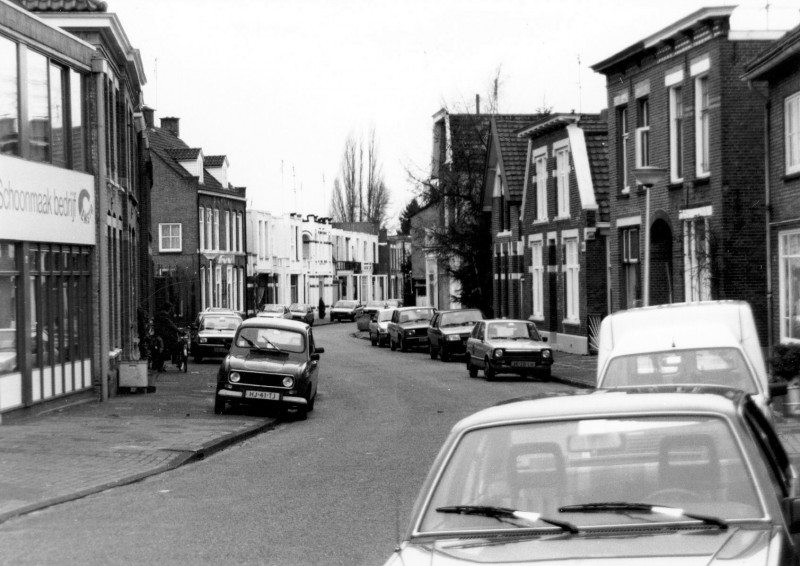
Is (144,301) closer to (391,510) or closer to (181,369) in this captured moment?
(181,369)

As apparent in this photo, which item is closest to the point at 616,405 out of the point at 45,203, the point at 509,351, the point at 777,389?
the point at 777,389

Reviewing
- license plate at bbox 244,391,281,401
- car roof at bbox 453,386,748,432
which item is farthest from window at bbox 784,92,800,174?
car roof at bbox 453,386,748,432

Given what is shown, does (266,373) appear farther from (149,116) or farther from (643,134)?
(149,116)

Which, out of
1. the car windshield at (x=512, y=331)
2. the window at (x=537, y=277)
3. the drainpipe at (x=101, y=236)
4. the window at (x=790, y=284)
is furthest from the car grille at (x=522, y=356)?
the window at (x=537, y=277)

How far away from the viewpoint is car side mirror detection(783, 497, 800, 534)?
4.67 meters

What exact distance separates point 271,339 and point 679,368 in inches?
510

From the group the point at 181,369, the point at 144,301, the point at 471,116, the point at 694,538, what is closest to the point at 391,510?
the point at 694,538

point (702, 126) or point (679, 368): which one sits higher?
point (702, 126)

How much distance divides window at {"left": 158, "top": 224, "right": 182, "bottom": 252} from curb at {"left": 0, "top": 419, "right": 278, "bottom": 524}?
4777 cm

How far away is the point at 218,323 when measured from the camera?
4122 cm

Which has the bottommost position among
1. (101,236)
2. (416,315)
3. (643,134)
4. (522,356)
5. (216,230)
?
(522,356)

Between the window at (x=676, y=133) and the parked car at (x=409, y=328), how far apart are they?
20.1 metres

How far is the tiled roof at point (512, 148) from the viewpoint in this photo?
5100 centimetres

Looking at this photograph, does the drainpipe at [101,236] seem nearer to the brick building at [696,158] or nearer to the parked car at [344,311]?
the brick building at [696,158]
